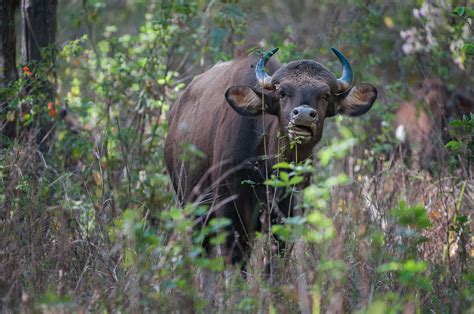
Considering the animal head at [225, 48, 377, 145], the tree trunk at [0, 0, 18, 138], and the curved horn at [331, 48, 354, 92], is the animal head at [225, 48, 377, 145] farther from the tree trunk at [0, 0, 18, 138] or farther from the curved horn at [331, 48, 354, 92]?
the tree trunk at [0, 0, 18, 138]

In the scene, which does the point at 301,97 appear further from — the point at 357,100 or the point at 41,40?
the point at 41,40

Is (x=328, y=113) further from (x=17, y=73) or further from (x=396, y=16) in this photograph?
(x=396, y=16)

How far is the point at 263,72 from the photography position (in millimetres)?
6977

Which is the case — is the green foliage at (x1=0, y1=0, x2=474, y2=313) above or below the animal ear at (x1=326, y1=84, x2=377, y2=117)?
below

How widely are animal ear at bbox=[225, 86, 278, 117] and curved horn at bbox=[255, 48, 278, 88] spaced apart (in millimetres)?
73

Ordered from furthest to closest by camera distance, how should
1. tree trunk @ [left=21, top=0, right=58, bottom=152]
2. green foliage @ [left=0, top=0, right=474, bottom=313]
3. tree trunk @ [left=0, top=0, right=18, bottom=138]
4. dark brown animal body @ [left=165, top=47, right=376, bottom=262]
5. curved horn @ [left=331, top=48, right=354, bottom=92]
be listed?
tree trunk @ [left=21, top=0, right=58, bottom=152], tree trunk @ [left=0, top=0, right=18, bottom=138], curved horn @ [left=331, top=48, right=354, bottom=92], dark brown animal body @ [left=165, top=47, right=376, bottom=262], green foliage @ [left=0, top=0, right=474, bottom=313]

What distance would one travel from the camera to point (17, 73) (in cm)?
812

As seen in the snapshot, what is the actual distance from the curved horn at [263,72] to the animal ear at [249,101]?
0.07 meters

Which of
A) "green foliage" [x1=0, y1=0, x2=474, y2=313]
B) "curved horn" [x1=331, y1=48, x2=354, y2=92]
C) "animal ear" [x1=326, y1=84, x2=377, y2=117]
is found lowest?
"green foliage" [x1=0, y1=0, x2=474, y2=313]

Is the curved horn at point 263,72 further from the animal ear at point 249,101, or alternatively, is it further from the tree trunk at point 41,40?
the tree trunk at point 41,40

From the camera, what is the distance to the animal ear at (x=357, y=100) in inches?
281

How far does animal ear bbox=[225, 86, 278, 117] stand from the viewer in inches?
269

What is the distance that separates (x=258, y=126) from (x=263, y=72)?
431 millimetres

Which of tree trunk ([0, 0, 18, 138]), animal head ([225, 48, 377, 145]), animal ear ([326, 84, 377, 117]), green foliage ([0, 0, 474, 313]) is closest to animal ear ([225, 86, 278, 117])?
animal head ([225, 48, 377, 145])
